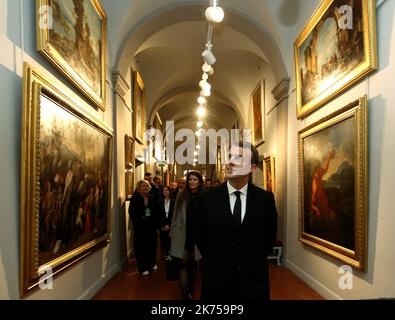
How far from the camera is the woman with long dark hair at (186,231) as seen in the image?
3.99 m

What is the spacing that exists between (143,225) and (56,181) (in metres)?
2.98

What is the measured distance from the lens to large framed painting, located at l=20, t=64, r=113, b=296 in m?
2.56

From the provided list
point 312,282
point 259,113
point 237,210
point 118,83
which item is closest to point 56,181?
point 237,210

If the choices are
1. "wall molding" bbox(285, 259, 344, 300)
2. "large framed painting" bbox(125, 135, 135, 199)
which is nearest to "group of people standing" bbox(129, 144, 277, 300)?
"wall molding" bbox(285, 259, 344, 300)

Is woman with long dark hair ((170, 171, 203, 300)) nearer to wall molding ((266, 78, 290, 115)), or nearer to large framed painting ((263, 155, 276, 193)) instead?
wall molding ((266, 78, 290, 115))

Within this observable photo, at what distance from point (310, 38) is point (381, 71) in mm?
2101

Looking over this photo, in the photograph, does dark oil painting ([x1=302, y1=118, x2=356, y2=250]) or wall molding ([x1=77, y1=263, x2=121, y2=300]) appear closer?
dark oil painting ([x1=302, y1=118, x2=356, y2=250])

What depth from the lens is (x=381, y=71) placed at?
3.20 meters

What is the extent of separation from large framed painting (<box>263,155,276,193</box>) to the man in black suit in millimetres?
5091

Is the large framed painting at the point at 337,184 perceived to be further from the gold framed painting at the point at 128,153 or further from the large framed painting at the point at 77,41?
the gold framed painting at the point at 128,153

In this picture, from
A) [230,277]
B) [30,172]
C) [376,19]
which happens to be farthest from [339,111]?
[30,172]

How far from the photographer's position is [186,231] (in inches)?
157

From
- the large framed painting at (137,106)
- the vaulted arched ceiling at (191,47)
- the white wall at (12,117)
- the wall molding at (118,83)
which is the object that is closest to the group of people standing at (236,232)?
the white wall at (12,117)

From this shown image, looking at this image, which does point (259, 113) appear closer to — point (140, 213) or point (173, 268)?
point (140, 213)
